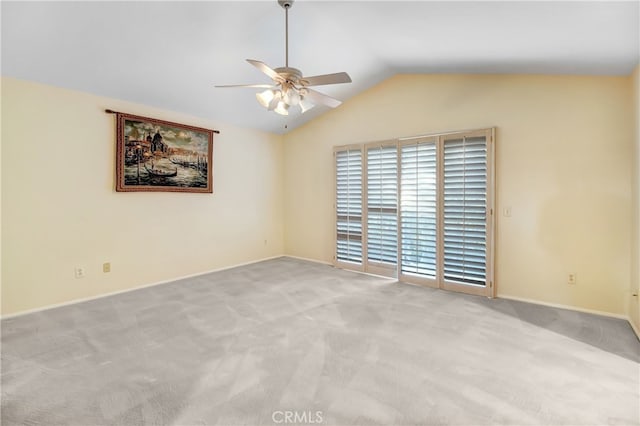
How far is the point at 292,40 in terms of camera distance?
3.20 metres

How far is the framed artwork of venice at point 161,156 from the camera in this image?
3.83 meters

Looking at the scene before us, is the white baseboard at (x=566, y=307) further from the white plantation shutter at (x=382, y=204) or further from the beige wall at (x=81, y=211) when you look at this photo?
the beige wall at (x=81, y=211)

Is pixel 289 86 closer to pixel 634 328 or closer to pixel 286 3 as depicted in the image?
pixel 286 3

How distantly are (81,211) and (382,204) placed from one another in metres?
3.86

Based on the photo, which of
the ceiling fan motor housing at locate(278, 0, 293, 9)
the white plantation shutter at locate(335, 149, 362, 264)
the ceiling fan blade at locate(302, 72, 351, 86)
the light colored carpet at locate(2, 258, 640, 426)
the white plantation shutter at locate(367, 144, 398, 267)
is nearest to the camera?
the light colored carpet at locate(2, 258, 640, 426)

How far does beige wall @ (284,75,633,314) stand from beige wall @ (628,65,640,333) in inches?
4.2

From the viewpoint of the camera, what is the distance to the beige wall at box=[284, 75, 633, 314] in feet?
10.1

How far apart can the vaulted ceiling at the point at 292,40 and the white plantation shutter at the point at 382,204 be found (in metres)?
1.26

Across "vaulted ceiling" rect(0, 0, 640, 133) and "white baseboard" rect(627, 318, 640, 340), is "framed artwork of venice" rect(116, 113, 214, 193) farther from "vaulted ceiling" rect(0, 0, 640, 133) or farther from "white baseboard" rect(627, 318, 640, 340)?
"white baseboard" rect(627, 318, 640, 340)

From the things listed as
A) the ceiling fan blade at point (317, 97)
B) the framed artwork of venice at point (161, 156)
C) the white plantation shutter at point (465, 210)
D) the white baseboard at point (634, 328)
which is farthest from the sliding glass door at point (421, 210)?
the framed artwork of venice at point (161, 156)

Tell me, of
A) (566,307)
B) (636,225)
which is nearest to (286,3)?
(636,225)

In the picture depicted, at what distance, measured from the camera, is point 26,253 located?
3.18 m

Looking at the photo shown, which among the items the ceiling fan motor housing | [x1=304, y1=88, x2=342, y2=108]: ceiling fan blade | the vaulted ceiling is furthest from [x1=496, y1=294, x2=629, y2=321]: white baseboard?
the ceiling fan motor housing

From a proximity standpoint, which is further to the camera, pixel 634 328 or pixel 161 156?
pixel 161 156
